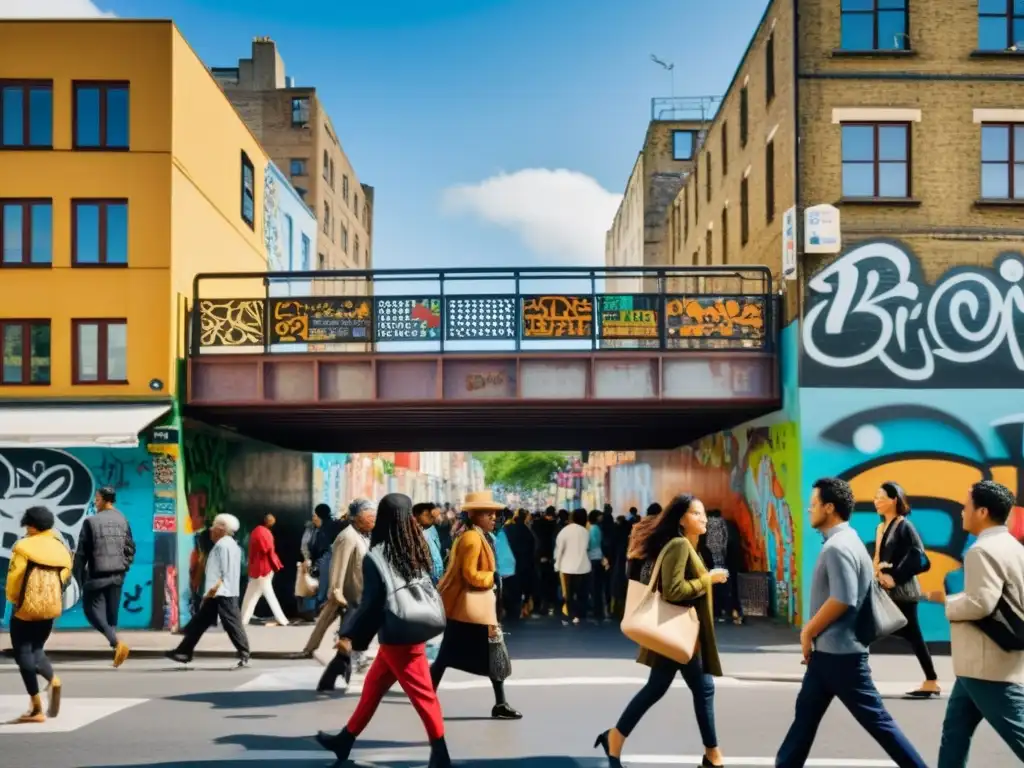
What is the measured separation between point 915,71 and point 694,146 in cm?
3062

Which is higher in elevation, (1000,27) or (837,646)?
(1000,27)

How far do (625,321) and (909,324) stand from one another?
4.09 meters

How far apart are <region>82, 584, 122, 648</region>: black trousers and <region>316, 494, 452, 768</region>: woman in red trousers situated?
5.85m

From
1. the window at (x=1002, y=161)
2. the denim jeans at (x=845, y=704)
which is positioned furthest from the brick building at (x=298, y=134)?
the denim jeans at (x=845, y=704)

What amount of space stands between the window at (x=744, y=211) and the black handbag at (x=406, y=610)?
15740mm

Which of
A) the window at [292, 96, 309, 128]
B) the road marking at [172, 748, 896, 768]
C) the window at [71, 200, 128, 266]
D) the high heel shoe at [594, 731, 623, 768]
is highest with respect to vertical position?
the window at [292, 96, 309, 128]

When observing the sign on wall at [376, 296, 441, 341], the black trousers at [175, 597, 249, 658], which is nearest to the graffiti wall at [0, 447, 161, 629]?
the sign on wall at [376, 296, 441, 341]

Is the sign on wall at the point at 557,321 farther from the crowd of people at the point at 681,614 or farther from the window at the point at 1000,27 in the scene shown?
the window at the point at 1000,27

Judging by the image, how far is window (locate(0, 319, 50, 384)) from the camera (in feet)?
59.6

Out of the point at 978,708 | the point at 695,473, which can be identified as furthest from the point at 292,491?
the point at 978,708

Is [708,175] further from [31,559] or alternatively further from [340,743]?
[340,743]

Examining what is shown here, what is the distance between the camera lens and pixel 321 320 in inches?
713

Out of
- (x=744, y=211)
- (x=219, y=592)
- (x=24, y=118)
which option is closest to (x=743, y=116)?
(x=744, y=211)

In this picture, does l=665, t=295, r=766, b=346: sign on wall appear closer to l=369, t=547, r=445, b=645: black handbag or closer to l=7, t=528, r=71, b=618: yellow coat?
l=7, t=528, r=71, b=618: yellow coat
